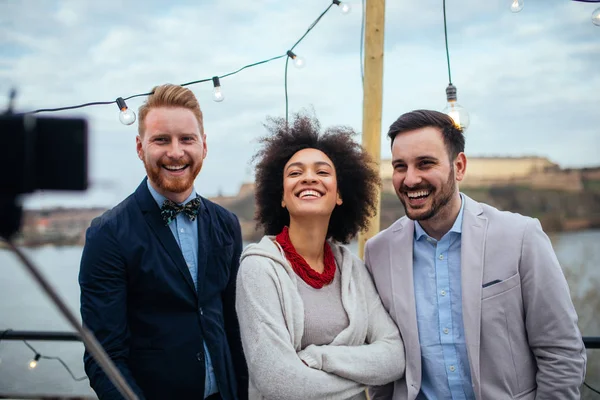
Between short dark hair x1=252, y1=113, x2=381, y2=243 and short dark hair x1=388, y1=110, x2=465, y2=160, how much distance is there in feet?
0.84

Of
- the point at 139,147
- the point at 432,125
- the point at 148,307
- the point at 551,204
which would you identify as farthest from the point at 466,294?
the point at 551,204

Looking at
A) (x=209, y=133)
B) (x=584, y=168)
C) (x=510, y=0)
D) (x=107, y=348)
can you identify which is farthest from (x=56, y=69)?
(x=584, y=168)

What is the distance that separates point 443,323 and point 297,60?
77.6 inches

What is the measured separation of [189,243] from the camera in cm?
206

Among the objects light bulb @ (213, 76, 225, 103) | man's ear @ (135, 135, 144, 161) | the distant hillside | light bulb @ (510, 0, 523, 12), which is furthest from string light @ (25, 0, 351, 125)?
the distant hillside

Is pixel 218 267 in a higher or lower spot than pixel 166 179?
lower

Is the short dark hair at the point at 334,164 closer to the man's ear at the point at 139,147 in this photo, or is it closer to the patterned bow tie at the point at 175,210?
the patterned bow tie at the point at 175,210

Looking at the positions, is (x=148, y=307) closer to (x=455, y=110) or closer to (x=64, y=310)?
(x=64, y=310)

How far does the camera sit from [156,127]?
6.68ft

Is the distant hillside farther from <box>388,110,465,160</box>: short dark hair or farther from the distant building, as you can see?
<box>388,110,465,160</box>: short dark hair

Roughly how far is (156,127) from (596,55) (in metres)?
7.73

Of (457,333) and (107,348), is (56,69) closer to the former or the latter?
(107,348)

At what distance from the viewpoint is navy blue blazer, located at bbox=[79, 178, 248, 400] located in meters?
1.78

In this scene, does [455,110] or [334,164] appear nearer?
[334,164]
